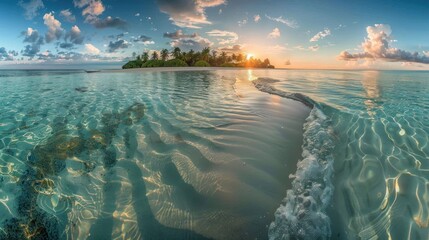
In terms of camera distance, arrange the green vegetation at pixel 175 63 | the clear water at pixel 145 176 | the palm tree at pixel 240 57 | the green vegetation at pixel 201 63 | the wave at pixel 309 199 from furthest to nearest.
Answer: the palm tree at pixel 240 57
the green vegetation at pixel 201 63
the green vegetation at pixel 175 63
the clear water at pixel 145 176
the wave at pixel 309 199

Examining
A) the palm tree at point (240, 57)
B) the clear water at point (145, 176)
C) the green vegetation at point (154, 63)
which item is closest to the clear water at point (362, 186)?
the clear water at point (145, 176)

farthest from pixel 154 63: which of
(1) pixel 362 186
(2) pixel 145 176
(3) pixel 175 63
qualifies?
(1) pixel 362 186

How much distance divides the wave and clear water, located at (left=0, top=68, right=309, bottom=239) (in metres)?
0.16

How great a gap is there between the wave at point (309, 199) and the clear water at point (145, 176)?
16cm

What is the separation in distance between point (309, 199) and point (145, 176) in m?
2.61

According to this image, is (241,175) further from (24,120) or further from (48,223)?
(24,120)

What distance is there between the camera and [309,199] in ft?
9.71

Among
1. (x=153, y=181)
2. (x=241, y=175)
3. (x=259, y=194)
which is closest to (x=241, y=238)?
(x=259, y=194)

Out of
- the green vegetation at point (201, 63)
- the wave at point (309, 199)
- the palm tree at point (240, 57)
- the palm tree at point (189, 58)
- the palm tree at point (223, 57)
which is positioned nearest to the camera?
the wave at point (309, 199)

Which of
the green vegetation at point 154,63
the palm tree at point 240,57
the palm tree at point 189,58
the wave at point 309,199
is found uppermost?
the palm tree at point 240,57

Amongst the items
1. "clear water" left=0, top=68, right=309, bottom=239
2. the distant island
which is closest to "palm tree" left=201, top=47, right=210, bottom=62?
the distant island

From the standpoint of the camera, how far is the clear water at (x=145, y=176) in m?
2.65

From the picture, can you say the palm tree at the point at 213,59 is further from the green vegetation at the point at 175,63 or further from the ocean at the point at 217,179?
the ocean at the point at 217,179

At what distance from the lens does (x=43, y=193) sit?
3.19 meters
